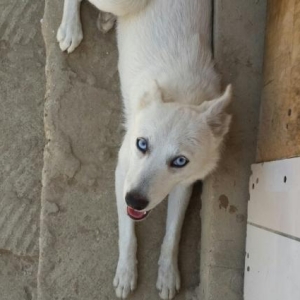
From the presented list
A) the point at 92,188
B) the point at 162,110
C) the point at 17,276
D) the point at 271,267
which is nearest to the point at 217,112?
the point at 162,110

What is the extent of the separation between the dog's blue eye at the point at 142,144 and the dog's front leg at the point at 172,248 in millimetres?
686

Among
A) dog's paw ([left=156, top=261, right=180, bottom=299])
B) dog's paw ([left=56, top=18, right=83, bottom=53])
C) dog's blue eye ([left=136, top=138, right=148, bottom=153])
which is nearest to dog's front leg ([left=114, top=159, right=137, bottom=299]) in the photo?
dog's paw ([left=156, top=261, right=180, bottom=299])

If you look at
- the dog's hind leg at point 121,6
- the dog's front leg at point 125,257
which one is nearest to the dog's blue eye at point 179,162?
the dog's front leg at point 125,257

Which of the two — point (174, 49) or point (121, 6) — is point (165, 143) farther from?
point (121, 6)

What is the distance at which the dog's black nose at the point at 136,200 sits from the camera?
2.69m

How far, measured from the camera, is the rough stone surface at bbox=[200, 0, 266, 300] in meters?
3.31

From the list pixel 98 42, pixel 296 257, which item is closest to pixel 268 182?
pixel 296 257

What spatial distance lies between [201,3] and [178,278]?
170 cm

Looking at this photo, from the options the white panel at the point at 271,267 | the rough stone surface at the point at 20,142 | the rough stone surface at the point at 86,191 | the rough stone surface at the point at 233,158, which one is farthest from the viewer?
the rough stone surface at the point at 20,142

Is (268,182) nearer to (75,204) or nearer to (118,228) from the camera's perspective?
(118,228)

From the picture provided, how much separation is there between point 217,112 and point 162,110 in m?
0.28

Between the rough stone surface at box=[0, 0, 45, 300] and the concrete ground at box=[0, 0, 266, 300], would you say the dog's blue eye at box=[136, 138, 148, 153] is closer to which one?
the concrete ground at box=[0, 0, 266, 300]

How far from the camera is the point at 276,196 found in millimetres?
2918

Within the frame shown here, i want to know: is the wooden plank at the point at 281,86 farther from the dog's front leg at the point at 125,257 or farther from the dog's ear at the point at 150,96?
the dog's front leg at the point at 125,257
